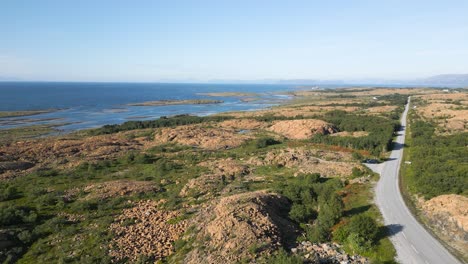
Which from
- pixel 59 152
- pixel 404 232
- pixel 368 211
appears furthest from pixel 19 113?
pixel 404 232

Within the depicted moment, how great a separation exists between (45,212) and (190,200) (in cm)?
1659

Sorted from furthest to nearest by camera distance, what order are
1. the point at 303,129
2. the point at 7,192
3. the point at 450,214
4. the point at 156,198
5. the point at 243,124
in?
the point at 243,124, the point at 303,129, the point at 7,192, the point at 156,198, the point at 450,214

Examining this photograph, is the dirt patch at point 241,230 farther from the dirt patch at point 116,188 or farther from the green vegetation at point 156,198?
the dirt patch at point 116,188

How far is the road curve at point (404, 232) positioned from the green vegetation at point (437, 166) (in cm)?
309

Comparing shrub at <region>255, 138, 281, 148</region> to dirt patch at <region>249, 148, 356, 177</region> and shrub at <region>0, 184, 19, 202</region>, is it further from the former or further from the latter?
shrub at <region>0, 184, 19, 202</region>

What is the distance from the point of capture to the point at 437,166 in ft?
149

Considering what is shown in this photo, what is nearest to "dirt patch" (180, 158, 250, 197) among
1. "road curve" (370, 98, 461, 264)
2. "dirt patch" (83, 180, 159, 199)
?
"dirt patch" (83, 180, 159, 199)

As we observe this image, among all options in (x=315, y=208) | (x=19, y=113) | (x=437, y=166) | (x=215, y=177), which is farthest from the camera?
(x=19, y=113)

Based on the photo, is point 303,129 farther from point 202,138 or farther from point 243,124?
point 202,138

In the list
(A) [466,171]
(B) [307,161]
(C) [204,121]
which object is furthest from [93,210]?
(C) [204,121]

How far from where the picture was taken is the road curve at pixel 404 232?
25.0m

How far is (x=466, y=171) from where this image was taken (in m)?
42.5

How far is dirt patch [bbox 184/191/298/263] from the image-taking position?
2511 centimetres

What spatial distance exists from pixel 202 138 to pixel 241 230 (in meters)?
50.9
